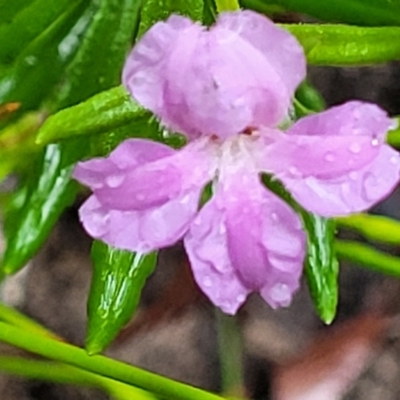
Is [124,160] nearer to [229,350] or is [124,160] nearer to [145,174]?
[145,174]

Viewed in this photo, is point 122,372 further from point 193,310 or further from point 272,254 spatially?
point 193,310

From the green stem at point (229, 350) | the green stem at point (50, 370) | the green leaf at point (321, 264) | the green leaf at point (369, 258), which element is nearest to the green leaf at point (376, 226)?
the green leaf at point (369, 258)

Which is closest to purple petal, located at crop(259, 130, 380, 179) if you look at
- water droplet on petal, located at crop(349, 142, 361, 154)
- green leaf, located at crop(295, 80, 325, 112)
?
water droplet on petal, located at crop(349, 142, 361, 154)

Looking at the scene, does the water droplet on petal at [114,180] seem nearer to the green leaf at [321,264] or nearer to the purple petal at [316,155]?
the purple petal at [316,155]

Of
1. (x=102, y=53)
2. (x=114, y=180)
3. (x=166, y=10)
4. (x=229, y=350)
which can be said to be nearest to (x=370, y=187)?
(x=114, y=180)

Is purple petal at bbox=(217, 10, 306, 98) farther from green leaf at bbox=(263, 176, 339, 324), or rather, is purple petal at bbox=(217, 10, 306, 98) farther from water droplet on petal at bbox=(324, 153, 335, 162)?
green leaf at bbox=(263, 176, 339, 324)
